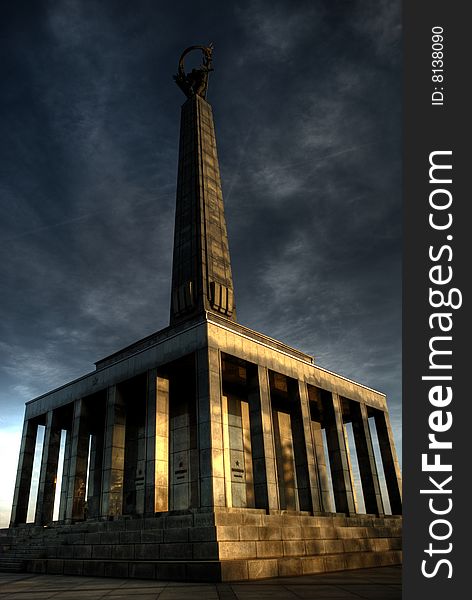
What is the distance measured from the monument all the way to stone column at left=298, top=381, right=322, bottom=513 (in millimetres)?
98

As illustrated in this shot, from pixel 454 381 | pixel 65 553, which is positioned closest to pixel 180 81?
pixel 65 553

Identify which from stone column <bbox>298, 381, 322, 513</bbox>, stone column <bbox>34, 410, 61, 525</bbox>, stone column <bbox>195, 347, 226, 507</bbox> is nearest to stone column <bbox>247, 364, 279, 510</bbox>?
stone column <bbox>195, 347, 226, 507</bbox>

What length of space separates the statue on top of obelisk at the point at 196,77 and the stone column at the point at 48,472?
3475 cm

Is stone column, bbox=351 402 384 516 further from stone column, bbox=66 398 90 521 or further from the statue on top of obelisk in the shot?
the statue on top of obelisk

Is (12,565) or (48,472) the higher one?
(48,472)

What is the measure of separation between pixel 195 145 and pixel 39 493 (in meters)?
31.2

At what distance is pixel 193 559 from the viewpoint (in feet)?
55.1

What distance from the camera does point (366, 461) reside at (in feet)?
112

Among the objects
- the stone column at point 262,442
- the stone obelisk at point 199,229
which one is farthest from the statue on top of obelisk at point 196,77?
the stone column at point 262,442

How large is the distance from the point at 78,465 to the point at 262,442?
13264mm

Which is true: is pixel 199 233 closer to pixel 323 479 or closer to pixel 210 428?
pixel 210 428

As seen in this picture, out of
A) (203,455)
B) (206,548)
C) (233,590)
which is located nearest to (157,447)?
(203,455)

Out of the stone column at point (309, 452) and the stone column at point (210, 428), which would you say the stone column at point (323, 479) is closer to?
the stone column at point (309, 452)

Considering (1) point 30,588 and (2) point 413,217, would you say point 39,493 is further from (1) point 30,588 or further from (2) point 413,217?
(2) point 413,217
